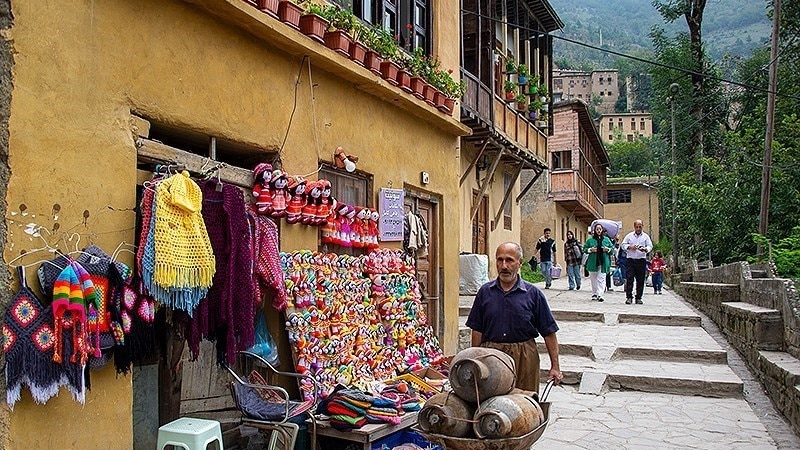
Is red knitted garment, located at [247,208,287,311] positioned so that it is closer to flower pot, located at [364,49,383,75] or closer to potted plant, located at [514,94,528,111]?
flower pot, located at [364,49,383,75]

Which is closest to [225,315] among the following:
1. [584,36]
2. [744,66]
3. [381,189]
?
[381,189]

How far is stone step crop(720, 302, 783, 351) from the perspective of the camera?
8.48 metres

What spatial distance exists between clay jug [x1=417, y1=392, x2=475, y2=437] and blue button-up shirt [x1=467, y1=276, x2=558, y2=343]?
1127mm

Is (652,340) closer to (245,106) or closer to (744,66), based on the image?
(245,106)

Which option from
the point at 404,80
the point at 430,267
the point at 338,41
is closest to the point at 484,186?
the point at 430,267

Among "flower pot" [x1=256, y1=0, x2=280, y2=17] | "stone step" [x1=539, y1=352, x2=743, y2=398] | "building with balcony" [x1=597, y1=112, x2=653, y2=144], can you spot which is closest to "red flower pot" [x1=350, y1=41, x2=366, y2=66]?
"flower pot" [x1=256, y1=0, x2=280, y2=17]

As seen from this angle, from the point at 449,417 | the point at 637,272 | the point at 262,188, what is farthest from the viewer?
the point at 637,272

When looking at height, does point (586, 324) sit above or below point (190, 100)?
below

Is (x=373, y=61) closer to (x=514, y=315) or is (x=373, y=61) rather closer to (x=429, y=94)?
(x=429, y=94)

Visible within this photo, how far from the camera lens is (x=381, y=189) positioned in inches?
289

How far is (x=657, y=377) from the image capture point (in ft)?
27.4

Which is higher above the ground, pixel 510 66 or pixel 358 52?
pixel 510 66

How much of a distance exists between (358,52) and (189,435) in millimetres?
4073

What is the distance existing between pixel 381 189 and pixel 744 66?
102 ft
